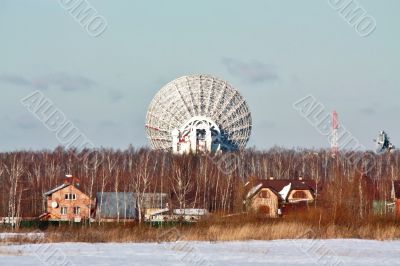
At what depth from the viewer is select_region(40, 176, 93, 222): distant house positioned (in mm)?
68000

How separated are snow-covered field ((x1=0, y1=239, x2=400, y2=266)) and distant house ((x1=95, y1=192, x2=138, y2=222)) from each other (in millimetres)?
28145

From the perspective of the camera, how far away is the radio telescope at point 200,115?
90.1m

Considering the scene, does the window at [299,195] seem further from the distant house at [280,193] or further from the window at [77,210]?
the window at [77,210]

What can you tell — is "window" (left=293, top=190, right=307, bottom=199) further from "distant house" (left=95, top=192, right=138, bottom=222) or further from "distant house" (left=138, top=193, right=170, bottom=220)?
"distant house" (left=95, top=192, right=138, bottom=222)

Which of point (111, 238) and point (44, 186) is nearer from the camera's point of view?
point (111, 238)

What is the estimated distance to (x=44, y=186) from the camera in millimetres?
78875

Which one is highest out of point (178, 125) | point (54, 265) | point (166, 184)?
point (178, 125)

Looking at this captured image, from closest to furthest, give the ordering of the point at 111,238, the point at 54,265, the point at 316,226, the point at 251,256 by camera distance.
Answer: the point at 54,265 < the point at 251,256 < the point at 111,238 < the point at 316,226

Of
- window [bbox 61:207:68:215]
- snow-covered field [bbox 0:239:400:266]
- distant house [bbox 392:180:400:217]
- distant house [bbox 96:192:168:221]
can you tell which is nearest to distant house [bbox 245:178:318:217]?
distant house [bbox 392:180:400:217]

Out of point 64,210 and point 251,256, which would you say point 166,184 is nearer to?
point 64,210

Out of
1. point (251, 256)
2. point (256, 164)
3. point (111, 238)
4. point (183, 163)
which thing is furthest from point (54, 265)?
point (256, 164)

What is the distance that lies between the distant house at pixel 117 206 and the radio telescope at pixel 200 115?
24843 millimetres

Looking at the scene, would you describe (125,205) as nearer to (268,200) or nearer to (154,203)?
(154,203)

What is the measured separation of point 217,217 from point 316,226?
A: 6827 millimetres
